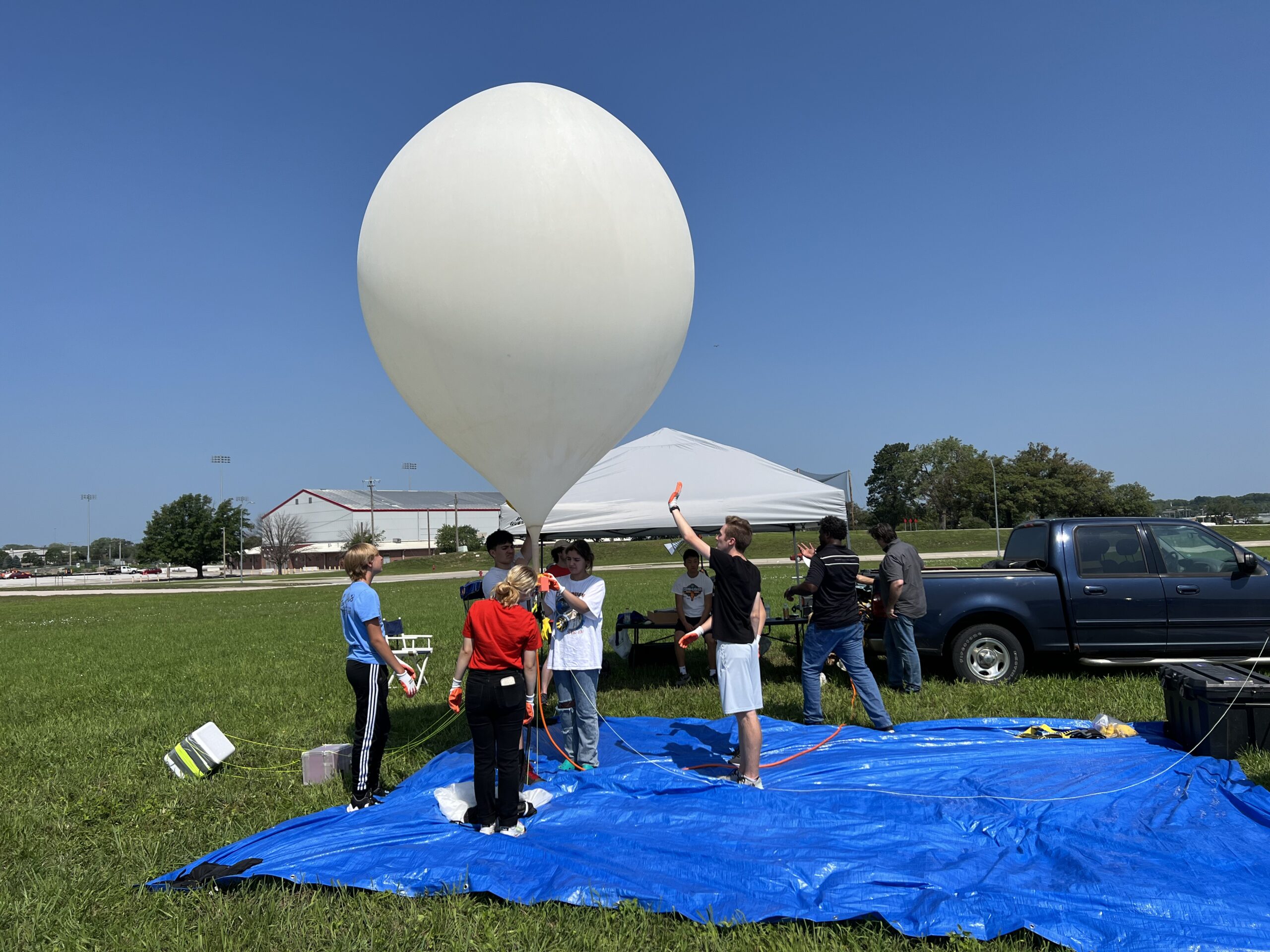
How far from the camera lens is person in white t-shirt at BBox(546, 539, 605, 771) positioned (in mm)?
5328

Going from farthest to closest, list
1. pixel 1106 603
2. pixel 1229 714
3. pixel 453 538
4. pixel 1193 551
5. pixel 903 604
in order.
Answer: pixel 453 538, pixel 1193 551, pixel 1106 603, pixel 903 604, pixel 1229 714

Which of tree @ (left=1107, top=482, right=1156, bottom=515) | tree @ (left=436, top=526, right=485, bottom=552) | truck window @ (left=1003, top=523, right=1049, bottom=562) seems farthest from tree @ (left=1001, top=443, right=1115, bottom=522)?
truck window @ (left=1003, top=523, right=1049, bottom=562)

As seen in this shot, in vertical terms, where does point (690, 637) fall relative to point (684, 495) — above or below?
below

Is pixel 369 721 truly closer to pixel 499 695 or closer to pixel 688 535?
pixel 499 695

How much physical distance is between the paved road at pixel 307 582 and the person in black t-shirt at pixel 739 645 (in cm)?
2719

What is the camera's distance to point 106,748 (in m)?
6.50

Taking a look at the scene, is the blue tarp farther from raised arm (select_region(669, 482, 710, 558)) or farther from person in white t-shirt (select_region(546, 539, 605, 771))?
raised arm (select_region(669, 482, 710, 558))

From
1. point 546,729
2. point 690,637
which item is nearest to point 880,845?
point 690,637

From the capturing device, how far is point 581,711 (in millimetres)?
5379

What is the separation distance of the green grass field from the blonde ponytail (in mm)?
1454


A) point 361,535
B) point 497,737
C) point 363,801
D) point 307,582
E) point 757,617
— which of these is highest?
point 361,535

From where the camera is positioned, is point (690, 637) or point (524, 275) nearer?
point (524, 275)

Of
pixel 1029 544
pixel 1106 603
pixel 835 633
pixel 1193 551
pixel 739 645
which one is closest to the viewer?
pixel 739 645

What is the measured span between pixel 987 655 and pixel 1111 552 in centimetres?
162
